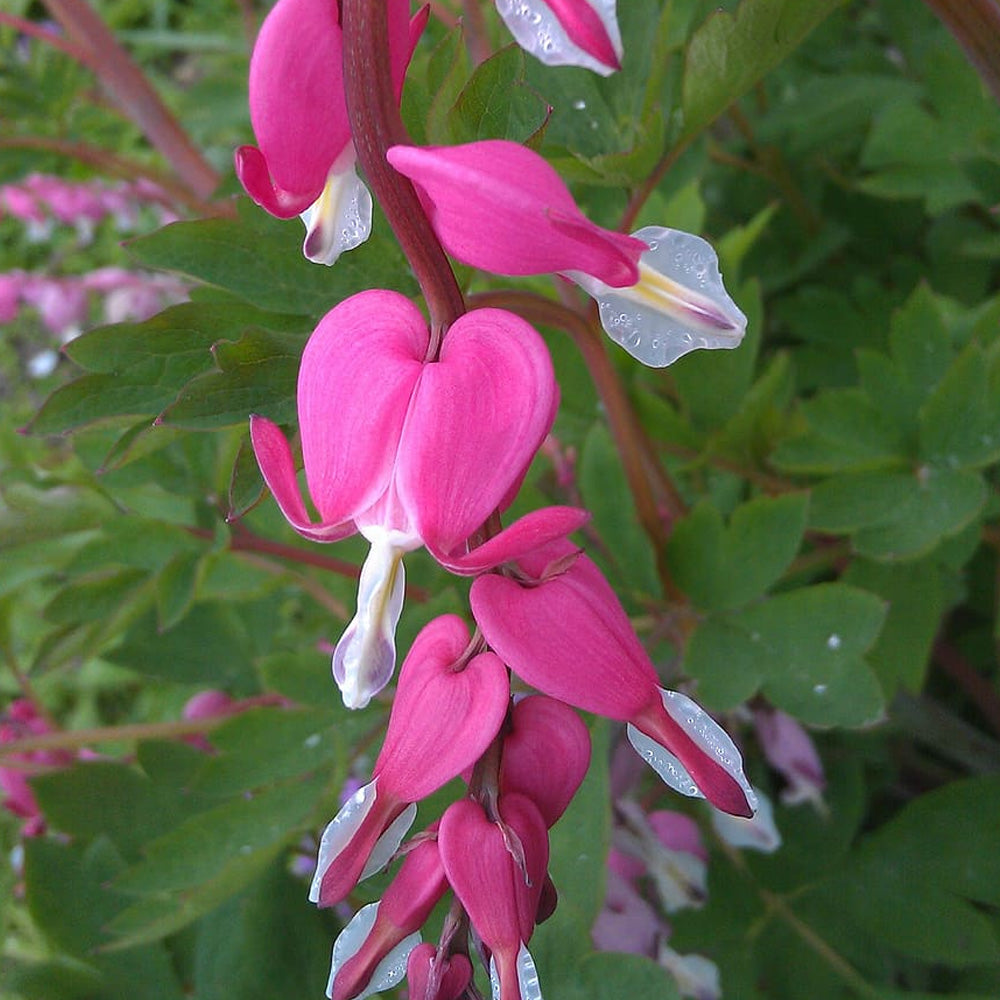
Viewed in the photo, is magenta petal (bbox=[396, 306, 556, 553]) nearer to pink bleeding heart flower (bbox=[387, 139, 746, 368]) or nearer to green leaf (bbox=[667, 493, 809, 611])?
pink bleeding heart flower (bbox=[387, 139, 746, 368])

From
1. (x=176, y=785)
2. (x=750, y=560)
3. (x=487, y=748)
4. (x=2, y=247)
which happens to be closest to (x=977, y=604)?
(x=750, y=560)

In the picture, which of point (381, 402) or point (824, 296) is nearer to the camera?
point (381, 402)

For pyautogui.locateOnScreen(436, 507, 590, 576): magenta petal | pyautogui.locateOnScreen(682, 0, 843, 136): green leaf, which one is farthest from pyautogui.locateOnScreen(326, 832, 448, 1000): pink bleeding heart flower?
pyautogui.locateOnScreen(682, 0, 843, 136): green leaf

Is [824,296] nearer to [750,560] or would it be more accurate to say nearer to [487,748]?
[750,560]

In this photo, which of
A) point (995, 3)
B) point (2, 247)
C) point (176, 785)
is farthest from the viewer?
point (2, 247)

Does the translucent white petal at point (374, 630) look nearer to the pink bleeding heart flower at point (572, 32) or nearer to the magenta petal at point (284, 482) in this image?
the magenta petal at point (284, 482)

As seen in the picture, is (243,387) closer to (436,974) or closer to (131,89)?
(436,974)
